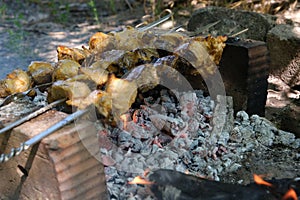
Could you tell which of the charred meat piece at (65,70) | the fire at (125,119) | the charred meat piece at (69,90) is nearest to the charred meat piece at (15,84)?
the charred meat piece at (65,70)

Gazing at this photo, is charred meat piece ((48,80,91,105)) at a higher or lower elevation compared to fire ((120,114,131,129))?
higher

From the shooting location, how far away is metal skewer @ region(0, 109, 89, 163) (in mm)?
1547

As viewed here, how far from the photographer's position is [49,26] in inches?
249

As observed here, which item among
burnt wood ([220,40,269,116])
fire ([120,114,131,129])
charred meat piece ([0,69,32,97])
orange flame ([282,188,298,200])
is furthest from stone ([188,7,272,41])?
orange flame ([282,188,298,200])

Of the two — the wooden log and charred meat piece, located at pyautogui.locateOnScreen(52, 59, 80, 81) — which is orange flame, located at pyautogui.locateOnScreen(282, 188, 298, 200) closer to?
the wooden log

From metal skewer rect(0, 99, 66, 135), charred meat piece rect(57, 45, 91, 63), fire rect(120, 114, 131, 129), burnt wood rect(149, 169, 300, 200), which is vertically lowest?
burnt wood rect(149, 169, 300, 200)

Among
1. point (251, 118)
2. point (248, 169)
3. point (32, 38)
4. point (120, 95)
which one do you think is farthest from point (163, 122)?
point (32, 38)

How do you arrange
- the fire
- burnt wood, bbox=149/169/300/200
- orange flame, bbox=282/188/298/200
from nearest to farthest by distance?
orange flame, bbox=282/188/298/200
burnt wood, bbox=149/169/300/200
the fire

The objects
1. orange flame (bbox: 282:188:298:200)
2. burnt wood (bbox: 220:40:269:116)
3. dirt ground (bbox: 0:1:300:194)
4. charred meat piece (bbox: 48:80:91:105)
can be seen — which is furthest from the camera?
dirt ground (bbox: 0:1:300:194)

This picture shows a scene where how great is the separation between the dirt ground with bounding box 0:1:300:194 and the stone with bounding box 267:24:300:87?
199cm

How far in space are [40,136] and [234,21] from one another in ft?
9.15

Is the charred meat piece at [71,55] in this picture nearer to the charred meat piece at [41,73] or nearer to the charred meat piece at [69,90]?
the charred meat piece at [41,73]

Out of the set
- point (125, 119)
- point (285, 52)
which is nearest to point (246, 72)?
point (125, 119)

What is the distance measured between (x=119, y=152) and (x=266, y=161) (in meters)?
0.83
